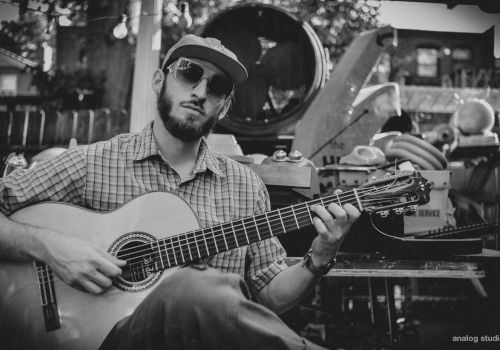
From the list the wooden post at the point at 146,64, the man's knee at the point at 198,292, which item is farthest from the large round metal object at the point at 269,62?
the man's knee at the point at 198,292

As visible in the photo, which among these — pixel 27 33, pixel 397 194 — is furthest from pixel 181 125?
pixel 27 33

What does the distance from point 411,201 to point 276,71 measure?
2993 mm

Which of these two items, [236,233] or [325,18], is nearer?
[236,233]

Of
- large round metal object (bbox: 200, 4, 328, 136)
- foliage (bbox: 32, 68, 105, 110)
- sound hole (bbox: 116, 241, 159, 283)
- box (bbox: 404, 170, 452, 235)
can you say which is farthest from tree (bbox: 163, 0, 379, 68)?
sound hole (bbox: 116, 241, 159, 283)

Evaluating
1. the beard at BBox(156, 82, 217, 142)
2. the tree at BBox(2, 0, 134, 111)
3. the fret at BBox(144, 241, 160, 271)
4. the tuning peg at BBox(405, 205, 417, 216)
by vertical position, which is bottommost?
the fret at BBox(144, 241, 160, 271)

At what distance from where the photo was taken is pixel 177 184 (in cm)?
209

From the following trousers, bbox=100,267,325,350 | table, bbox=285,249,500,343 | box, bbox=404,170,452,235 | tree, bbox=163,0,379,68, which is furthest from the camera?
tree, bbox=163,0,379,68

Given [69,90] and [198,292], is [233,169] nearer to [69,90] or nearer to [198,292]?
[198,292]

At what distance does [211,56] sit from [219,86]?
0.16m

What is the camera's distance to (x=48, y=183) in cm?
188

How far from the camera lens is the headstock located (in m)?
1.74

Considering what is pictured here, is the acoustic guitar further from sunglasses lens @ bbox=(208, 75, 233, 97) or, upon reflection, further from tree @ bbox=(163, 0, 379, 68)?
tree @ bbox=(163, 0, 379, 68)

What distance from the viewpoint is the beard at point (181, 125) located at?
6.97 ft

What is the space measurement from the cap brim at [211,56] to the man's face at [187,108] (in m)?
0.04
